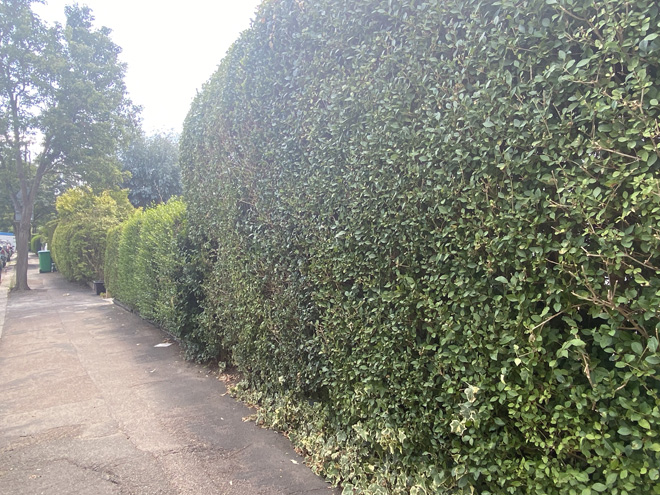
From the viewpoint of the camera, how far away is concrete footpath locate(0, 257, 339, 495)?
3725 mm

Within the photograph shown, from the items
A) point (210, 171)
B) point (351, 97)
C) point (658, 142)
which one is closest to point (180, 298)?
point (210, 171)

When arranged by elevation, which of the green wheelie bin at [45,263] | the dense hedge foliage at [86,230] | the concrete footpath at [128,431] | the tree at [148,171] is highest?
the tree at [148,171]

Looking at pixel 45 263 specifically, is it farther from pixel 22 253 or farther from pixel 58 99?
pixel 58 99

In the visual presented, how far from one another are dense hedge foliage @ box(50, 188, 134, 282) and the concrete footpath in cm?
1219

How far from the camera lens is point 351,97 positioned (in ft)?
11.5

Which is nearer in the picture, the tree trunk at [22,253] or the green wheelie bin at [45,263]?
the tree trunk at [22,253]

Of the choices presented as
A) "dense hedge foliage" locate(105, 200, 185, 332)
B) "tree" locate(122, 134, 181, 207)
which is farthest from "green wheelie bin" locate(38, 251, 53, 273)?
"dense hedge foliage" locate(105, 200, 185, 332)

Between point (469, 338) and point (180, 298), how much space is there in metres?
5.84

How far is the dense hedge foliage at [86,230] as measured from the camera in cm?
1992

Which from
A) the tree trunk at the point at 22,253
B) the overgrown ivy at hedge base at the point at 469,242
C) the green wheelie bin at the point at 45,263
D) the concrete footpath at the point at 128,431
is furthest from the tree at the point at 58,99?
the overgrown ivy at hedge base at the point at 469,242

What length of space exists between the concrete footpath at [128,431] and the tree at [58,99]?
45.6 ft

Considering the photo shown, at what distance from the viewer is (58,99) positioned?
19109 millimetres

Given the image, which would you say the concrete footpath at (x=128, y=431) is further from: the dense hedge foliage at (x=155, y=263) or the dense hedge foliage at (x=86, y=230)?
the dense hedge foliage at (x=86, y=230)

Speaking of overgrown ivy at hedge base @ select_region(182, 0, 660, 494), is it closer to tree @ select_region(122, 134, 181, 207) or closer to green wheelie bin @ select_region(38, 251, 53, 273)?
green wheelie bin @ select_region(38, 251, 53, 273)
